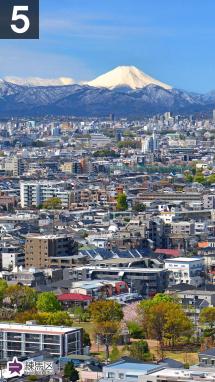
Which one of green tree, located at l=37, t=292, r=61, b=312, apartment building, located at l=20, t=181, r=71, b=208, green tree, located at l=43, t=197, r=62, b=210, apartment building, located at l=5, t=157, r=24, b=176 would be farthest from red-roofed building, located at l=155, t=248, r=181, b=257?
apartment building, located at l=5, t=157, r=24, b=176

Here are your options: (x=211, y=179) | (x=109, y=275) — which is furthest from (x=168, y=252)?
(x=211, y=179)

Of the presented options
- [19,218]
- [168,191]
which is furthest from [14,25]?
[168,191]

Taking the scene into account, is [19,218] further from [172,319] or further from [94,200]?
[172,319]

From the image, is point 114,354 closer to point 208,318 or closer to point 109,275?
point 208,318

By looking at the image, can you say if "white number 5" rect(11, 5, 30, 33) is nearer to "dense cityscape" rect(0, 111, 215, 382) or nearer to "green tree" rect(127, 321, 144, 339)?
"dense cityscape" rect(0, 111, 215, 382)

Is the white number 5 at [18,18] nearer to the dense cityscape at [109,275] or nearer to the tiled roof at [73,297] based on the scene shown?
the dense cityscape at [109,275]
